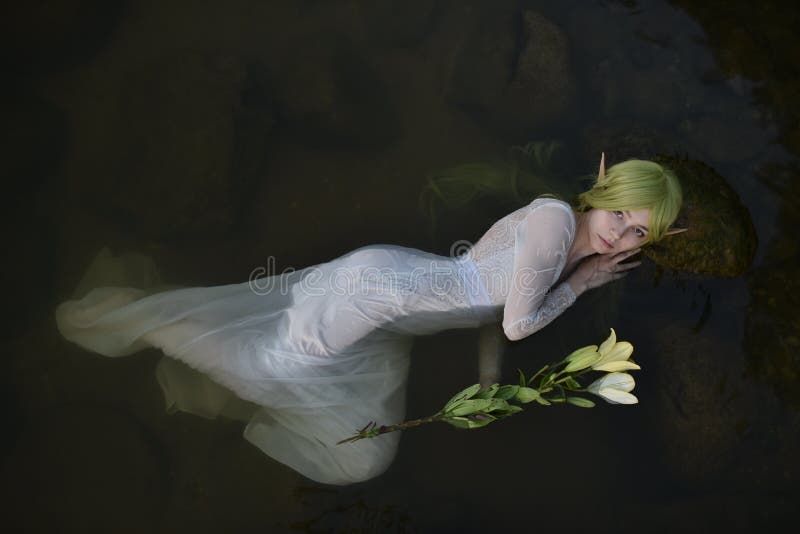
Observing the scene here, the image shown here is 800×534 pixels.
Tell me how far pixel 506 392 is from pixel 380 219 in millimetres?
2042

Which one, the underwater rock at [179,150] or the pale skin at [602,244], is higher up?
the underwater rock at [179,150]

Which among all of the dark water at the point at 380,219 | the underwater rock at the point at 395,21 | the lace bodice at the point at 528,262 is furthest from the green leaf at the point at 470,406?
the underwater rock at the point at 395,21

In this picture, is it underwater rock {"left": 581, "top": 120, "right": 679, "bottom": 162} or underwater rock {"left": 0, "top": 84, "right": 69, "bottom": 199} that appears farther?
underwater rock {"left": 581, "top": 120, "right": 679, "bottom": 162}

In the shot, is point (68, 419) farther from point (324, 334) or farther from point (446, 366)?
point (446, 366)

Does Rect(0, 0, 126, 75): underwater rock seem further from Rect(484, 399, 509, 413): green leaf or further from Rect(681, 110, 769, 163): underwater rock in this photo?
Rect(681, 110, 769, 163): underwater rock

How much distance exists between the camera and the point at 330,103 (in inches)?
174

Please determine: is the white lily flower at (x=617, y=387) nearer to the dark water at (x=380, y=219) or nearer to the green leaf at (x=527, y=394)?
the green leaf at (x=527, y=394)

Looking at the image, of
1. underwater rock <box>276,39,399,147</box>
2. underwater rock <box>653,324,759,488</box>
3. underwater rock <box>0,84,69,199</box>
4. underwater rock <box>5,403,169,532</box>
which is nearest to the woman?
underwater rock <box>5,403,169,532</box>

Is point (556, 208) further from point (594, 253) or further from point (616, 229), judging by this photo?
point (594, 253)

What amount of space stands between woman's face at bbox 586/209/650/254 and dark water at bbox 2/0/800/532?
96 centimetres

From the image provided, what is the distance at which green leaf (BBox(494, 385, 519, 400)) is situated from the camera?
99.7 inches

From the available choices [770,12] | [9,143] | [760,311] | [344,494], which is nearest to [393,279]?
[344,494]

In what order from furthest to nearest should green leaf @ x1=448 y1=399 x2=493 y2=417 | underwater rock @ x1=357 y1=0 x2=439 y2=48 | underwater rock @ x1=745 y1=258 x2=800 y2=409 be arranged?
underwater rock @ x1=357 y1=0 x2=439 y2=48 < underwater rock @ x1=745 y1=258 x2=800 y2=409 < green leaf @ x1=448 y1=399 x2=493 y2=417

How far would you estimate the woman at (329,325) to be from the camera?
3271mm
